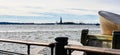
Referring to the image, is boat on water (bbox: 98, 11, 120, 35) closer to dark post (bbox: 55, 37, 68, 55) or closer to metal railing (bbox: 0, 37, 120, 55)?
metal railing (bbox: 0, 37, 120, 55)

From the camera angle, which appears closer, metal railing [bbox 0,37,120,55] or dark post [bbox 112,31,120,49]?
metal railing [bbox 0,37,120,55]

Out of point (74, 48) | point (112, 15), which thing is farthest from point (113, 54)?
point (112, 15)

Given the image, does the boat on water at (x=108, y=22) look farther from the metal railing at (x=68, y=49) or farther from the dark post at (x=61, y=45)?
the dark post at (x=61, y=45)

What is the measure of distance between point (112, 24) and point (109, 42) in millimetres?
1187

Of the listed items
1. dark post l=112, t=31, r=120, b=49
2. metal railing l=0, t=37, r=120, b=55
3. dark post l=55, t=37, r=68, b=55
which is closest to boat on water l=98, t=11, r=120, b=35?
dark post l=112, t=31, r=120, b=49

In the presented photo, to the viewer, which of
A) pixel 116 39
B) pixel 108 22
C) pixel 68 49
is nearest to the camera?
pixel 68 49

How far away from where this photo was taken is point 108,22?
445 inches

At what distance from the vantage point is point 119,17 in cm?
1178

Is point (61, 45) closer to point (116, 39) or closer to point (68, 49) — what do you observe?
point (68, 49)

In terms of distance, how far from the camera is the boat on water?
11.1m

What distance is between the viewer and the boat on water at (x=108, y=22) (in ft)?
36.6

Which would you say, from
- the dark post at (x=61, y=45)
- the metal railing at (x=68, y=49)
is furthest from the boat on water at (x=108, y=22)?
the dark post at (x=61, y=45)

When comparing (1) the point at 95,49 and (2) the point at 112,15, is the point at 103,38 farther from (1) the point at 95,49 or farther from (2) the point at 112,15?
(1) the point at 95,49

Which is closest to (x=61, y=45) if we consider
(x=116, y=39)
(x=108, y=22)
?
(x=116, y=39)
